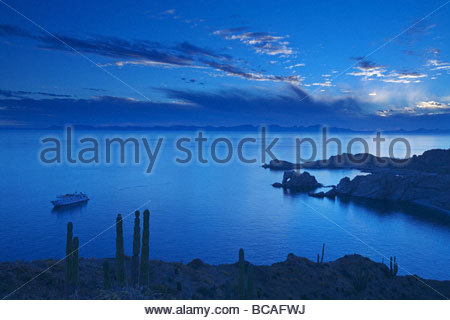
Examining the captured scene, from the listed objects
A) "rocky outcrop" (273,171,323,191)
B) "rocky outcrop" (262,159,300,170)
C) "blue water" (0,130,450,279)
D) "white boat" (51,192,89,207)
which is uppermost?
"rocky outcrop" (262,159,300,170)

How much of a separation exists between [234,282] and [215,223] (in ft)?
134

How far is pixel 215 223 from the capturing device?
6806 cm

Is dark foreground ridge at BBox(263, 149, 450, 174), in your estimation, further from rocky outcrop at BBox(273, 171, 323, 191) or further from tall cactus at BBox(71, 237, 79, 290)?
tall cactus at BBox(71, 237, 79, 290)

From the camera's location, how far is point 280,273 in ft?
102

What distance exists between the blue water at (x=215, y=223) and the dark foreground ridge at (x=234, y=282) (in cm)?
1617

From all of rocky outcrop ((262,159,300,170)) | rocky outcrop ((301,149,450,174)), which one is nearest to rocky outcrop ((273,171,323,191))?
rocky outcrop ((262,159,300,170))

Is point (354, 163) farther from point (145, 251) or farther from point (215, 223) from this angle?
point (145, 251)

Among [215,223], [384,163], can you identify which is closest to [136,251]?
[215,223]

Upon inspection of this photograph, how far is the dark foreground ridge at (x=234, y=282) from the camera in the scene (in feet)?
63.6

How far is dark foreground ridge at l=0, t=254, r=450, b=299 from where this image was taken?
1938 cm

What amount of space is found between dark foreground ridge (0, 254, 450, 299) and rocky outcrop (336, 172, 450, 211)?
61404mm

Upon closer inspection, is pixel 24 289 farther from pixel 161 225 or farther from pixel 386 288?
pixel 161 225
